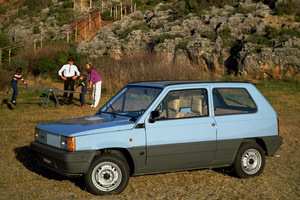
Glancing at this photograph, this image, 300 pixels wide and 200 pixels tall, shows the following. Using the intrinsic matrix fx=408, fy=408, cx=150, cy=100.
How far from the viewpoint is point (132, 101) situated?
7.14 metres

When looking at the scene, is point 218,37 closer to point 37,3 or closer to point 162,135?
point 162,135

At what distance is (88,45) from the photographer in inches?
1693

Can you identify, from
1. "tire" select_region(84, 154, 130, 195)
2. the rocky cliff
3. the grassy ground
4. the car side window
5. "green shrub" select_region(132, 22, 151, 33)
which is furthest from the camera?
"green shrub" select_region(132, 22, 151, 33)

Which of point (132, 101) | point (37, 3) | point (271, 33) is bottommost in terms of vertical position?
point (132, 101)

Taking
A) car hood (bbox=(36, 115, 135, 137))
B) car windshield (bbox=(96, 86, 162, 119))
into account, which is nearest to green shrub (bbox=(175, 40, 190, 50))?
car windshield (bbox=(96, 86, 162, 119))

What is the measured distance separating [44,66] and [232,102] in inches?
1158

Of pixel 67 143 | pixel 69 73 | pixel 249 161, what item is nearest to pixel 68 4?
pixel 69 73

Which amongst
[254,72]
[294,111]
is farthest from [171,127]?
[254,72]

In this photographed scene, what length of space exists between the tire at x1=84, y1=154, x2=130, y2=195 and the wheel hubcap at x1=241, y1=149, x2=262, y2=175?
2.15 m

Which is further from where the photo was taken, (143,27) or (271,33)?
(143,27)

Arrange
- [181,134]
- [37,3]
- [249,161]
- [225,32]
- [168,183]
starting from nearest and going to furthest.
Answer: [181,134]
[168,183]
[249,161]
[225,32]
[37,3]

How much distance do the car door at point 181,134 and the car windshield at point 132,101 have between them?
37cm

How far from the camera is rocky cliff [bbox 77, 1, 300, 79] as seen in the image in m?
30.2

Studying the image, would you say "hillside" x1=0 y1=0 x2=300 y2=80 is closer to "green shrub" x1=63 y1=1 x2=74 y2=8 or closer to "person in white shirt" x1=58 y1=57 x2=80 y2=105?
"person in white shirt" x1=58 y1=57 x2=80 y2=105
